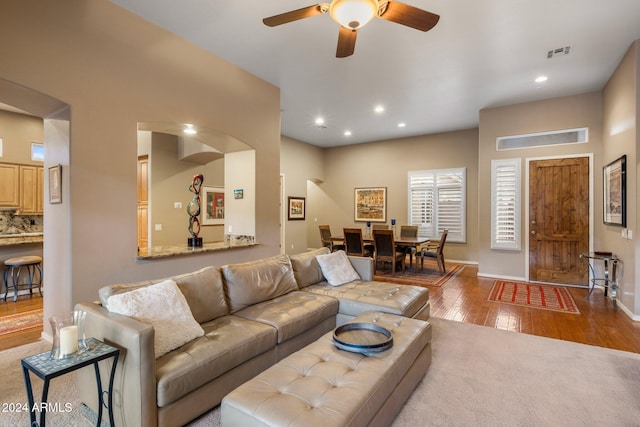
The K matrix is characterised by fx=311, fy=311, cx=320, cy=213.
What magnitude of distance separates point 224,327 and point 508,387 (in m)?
2.21

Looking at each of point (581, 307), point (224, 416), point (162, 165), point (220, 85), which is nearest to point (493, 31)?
point (220, 85)

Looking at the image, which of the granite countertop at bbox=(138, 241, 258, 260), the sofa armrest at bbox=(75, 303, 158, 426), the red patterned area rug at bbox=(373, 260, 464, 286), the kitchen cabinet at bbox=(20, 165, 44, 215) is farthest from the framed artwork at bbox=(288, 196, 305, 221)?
the sofa armrest at bbox=(75, 303, 158, 426)

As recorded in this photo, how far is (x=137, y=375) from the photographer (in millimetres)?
1658

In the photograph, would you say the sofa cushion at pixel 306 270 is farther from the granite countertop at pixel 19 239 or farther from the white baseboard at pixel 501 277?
the granite countertop at pixel 19 239

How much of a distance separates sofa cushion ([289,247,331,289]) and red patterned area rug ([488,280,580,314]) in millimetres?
2829

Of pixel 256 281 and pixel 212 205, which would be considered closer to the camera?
pixel 256 281

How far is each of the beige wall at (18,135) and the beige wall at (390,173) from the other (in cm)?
668

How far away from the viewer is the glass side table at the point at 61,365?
1502mm

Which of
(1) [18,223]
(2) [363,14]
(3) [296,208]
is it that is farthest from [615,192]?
(1) [18,223]

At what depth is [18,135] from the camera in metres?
5.34

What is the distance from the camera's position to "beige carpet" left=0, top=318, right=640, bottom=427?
6.60 ft

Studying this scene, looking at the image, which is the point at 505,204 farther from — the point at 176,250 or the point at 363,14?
the point at 176,250

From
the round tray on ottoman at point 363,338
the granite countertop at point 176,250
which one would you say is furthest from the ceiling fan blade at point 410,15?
the granite countertop at point 176,250

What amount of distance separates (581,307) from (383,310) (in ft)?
10.9
